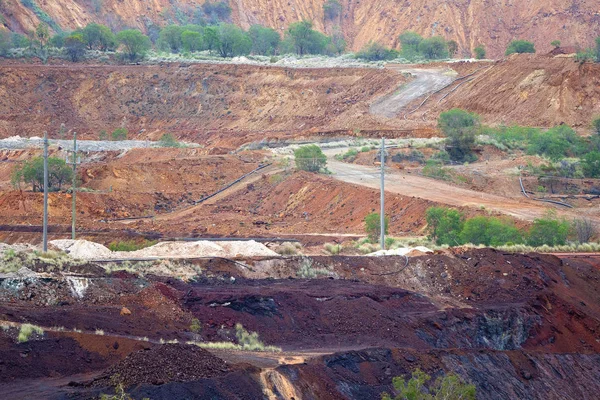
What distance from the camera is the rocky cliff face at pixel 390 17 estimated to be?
12938 centimetres

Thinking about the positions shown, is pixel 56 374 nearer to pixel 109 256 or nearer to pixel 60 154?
pixel 109 256

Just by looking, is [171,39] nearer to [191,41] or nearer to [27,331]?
[191,41]

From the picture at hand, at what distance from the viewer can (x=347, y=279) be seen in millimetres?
31250

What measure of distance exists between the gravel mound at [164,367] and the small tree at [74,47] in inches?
3518

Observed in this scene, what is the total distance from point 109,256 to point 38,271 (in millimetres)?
5994

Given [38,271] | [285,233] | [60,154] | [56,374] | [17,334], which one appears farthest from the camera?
[60,154]

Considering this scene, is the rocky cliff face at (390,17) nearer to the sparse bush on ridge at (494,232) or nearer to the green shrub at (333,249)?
the sparse bush on ridge at (494,232)

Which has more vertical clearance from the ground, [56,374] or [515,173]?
[56,374]

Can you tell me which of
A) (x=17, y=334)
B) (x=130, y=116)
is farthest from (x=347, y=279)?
(x=130, y=116)

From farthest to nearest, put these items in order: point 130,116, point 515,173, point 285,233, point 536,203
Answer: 1. point 130,116
2. point 515,173
3. point 536,203
4. point 285,233

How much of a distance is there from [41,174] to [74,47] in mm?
46829

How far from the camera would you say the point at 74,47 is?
104312 millimetres

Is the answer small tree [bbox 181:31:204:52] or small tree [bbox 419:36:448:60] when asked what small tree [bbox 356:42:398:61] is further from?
small tree [bbox 181:31:204:52]

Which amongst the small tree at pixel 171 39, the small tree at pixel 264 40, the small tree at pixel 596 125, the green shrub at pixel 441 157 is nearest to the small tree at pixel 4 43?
the small tree at pixel 171 39
